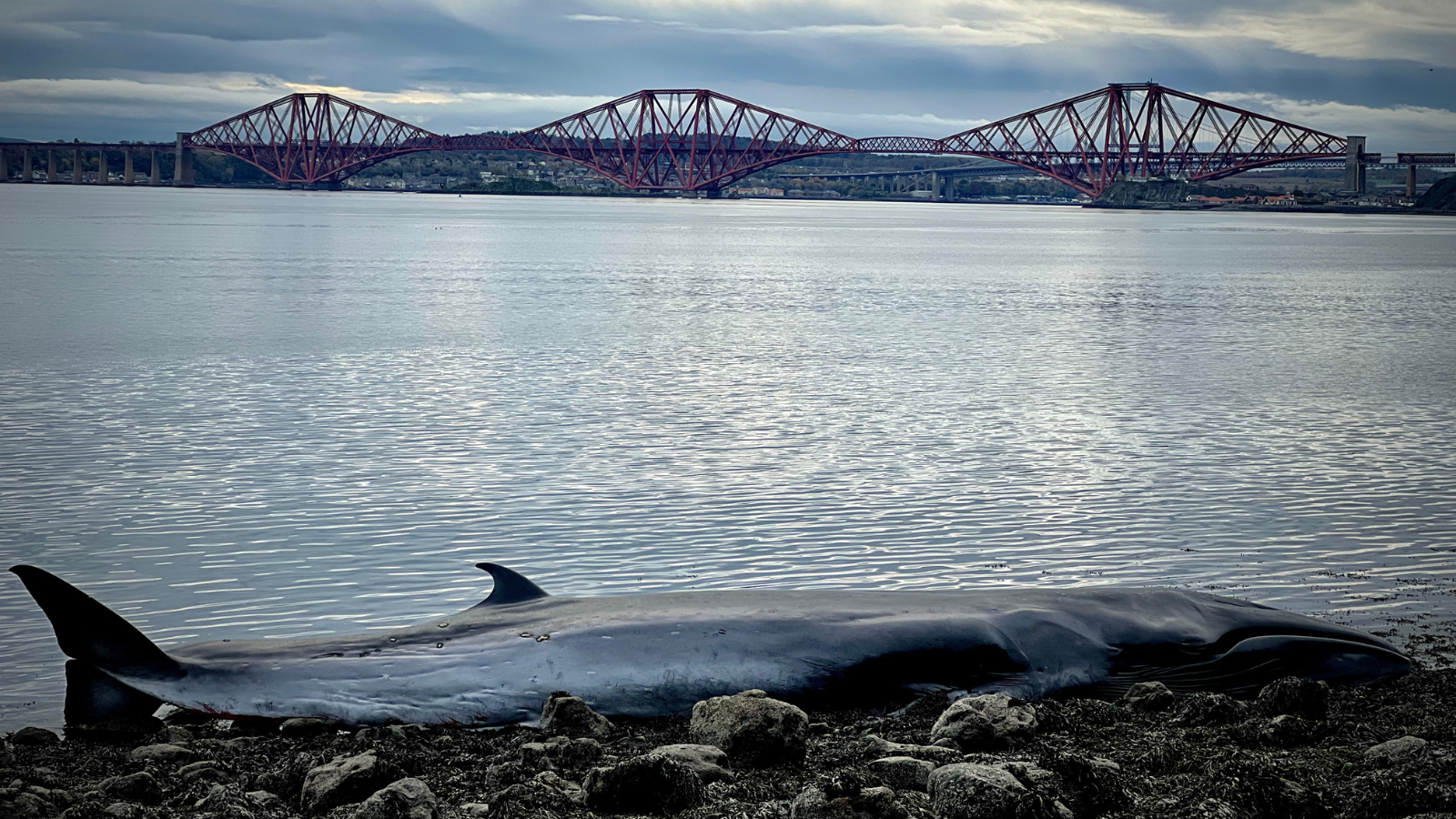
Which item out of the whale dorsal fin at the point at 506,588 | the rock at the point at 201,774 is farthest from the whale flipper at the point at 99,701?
the whale dorsal fin at the point at 506,588

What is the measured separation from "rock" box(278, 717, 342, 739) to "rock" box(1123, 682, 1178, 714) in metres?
2.86

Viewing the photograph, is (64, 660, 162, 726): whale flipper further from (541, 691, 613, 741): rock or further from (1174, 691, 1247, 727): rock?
(1174, 691, 1247, 727): rock

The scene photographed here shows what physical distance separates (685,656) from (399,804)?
1.38m

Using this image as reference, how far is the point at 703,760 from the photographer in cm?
439

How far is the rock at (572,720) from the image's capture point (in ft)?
15.7

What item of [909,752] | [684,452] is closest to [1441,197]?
[684,452]

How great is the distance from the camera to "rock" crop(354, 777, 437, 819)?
156 inches

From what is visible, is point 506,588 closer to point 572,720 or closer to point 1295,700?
point 572,720

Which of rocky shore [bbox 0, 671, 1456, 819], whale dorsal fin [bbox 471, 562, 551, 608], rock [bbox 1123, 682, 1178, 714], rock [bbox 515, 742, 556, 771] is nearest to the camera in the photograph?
rocky shore [bbox 0, 671, 1456, 819]

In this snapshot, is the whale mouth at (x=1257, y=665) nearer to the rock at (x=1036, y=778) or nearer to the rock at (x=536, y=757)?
the rock at (x=1036, y=778)

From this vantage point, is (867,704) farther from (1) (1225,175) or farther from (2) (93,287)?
(1) (1225,175)

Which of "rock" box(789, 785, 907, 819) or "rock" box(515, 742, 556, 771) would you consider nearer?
"rock" box(789, 785, 907, 819)

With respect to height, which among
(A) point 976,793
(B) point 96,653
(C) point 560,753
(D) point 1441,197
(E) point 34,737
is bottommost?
(E) point 34,737

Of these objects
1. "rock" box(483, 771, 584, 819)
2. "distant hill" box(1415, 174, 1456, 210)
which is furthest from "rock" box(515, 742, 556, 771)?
"distant hill" box(1415, 174, 1456, 210)
